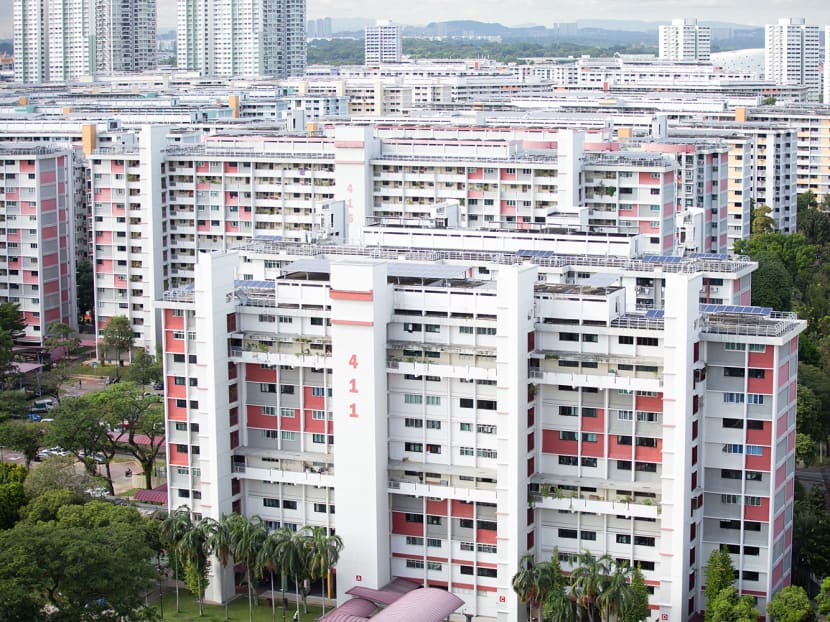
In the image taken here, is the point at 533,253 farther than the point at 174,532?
Yes

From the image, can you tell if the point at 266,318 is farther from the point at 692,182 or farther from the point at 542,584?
the point at 692,182

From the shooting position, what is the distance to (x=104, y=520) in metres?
51.9

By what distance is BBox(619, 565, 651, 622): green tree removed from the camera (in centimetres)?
4591

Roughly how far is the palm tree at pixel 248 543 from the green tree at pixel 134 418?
14101 millimetres

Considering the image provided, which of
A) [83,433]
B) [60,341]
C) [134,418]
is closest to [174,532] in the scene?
[83,433]

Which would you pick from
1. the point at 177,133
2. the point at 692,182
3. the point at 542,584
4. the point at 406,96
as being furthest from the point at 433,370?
the point at 406,96

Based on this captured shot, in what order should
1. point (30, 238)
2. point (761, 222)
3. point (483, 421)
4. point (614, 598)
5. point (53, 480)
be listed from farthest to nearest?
point (761, 222) < point (30, 238) < point (53, 480) < point (483, 421) < point (614, 598)

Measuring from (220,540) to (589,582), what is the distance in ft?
41.5

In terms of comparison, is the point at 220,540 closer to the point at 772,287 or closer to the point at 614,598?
the point at 614,598

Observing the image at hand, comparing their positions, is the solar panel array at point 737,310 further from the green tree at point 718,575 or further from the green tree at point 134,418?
the green tree at point 134,418

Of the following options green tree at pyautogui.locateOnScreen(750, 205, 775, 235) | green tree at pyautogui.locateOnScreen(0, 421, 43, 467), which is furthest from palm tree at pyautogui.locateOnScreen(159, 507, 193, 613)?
green tree at pyautogui.locateOnScreen(750, 205, 775, 235)

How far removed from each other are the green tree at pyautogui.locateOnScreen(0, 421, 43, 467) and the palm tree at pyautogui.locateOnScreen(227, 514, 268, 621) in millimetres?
17552

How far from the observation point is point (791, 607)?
46.6 meters

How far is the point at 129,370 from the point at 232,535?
31.1 meters
